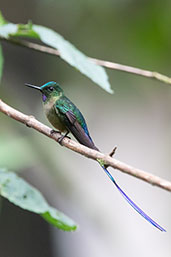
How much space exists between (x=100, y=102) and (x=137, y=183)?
91 centimetres

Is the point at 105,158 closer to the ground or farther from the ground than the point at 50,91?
closer to the ground

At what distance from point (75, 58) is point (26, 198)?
1.81 ft

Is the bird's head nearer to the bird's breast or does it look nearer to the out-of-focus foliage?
the bird's breast

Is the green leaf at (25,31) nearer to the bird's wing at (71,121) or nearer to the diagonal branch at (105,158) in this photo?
the diagonal branch at (105,158)

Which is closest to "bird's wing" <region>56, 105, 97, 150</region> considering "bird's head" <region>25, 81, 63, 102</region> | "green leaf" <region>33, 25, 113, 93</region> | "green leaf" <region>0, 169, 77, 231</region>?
"bird's head" <region>25, 81, 63, 102</region>

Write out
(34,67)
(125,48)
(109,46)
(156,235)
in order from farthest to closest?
(34,67)
(156,235)
(109,46)
(125,48)

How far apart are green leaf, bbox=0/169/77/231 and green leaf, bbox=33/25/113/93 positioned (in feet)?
1.50

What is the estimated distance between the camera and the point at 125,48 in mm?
3533

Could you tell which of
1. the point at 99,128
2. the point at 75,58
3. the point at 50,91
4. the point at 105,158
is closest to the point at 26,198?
the point at 105,158

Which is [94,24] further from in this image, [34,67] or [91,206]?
[91,206]

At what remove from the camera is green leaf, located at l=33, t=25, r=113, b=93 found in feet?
5.46

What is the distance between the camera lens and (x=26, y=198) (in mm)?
1513

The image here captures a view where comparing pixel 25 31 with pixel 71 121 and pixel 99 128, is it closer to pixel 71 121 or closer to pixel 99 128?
pixel 71 121

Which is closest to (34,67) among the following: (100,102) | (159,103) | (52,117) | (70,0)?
(100,102)
